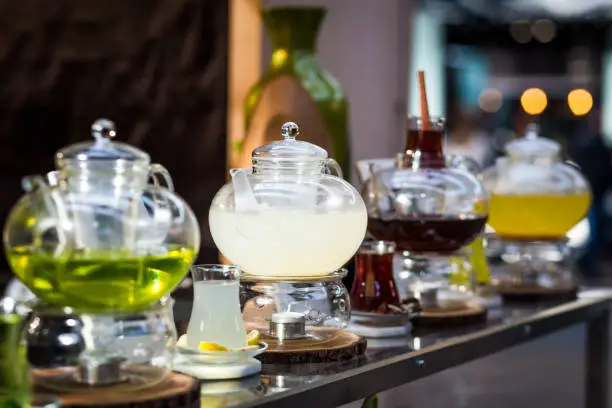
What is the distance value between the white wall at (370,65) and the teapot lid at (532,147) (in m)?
3.15

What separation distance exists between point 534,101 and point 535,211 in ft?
38.8

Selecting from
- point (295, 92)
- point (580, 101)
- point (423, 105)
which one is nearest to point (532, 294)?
point (423, 105)

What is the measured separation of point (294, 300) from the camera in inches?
65.4

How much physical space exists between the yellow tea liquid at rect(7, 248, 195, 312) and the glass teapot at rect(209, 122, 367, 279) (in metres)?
0.29

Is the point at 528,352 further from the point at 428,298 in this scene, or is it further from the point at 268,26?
the point at 268,26

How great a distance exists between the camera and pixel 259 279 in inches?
65.6

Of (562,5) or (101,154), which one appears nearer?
(101,154)

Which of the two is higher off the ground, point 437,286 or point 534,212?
point 534,212

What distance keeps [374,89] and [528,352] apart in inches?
138

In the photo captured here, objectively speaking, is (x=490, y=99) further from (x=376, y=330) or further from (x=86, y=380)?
(x=86, y=380)

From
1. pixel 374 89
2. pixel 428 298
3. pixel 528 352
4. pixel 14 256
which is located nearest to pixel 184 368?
pixel 14 256

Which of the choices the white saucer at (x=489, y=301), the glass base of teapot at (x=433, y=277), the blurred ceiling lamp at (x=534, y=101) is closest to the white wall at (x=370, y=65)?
the white saucer at (x=489, y=301)

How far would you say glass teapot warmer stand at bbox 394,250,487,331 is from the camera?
6.73ft

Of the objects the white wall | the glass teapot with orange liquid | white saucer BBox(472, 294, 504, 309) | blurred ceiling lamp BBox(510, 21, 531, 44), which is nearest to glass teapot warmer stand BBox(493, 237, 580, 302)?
the glass teapot with orange liquid
